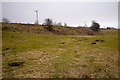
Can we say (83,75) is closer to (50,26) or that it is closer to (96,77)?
(96,77)

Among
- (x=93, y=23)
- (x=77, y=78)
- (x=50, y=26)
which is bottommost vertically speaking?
(x=77, y=78)

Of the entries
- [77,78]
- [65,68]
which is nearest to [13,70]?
[65,68]

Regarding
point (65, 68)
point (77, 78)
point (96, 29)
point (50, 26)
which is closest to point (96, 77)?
point (77, 78)

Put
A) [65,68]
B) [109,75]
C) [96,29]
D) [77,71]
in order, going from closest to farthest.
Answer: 1. [109,75]
2. [77,71]
3. [65,68]
4. [96,29]

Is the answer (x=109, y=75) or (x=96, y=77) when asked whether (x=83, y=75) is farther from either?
(x=109, y=75)

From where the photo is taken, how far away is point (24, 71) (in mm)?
7664

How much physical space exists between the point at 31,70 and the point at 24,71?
604 millimetres

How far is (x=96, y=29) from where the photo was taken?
260 ft

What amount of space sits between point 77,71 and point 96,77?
1609 mm

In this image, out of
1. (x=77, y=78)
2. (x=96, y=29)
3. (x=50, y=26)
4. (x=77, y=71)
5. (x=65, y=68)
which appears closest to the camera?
(x=77, y=78)

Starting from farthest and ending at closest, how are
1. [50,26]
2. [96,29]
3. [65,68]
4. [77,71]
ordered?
[96,29]
[50,26]
[65,68]
[77,71]

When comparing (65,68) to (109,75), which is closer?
(109,75)

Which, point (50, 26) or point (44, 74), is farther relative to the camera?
point (50, 26)

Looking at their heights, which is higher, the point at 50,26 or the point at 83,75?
the point at 50,26
